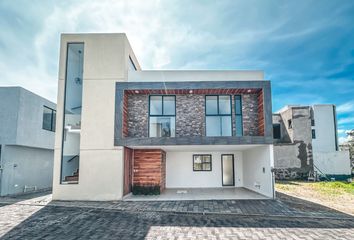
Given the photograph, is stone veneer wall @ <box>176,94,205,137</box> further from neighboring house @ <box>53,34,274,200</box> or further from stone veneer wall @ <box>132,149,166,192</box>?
stone veneer wall @ <box>132,149,166,192</box>

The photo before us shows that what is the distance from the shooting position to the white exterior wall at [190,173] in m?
14.3

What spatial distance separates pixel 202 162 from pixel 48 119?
→ 33.3ft

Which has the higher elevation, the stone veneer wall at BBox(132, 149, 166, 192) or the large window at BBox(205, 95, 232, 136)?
the large window at BBox(205, 95, 232, 136)

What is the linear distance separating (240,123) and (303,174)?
1160 centimetres

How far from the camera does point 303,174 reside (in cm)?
1939

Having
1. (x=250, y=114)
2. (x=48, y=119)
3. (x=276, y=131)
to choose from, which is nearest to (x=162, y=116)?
(x=250, y=114)

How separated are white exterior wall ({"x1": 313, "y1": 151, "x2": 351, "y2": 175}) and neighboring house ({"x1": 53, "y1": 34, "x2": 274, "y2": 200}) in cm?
1150

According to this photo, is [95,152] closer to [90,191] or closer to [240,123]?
[90,191]

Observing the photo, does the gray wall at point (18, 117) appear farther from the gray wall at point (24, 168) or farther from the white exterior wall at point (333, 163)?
the white exterior wall at point (333, 163)

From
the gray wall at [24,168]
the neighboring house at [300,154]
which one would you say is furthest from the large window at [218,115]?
the gray wall at [24,168]

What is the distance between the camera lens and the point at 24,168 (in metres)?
14.1

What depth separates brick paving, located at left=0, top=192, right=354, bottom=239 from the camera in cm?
605

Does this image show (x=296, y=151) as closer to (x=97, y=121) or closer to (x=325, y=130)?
(x=325, y=130)

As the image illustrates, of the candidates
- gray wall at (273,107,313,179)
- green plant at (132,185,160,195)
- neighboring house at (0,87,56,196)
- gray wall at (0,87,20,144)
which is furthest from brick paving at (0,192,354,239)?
gray wall at (273,107,313,179)
